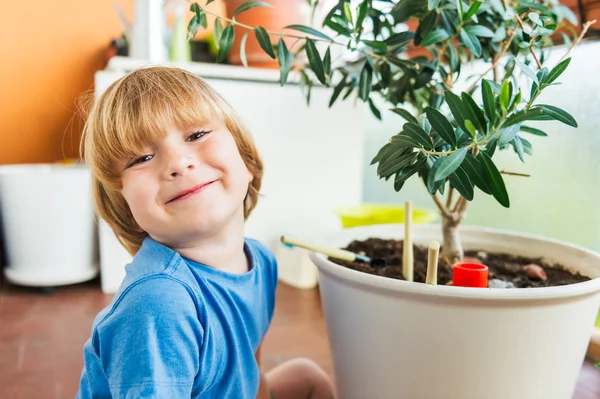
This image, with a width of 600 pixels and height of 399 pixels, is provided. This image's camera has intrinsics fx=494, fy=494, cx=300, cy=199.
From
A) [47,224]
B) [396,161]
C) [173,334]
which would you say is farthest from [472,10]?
[47,224]

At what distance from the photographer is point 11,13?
1.94 meters

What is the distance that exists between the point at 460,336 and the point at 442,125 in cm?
27

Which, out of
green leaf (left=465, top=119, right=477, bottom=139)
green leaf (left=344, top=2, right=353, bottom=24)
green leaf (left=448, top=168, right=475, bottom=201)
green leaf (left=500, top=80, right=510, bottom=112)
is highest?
green leaf (left=344, top=2, right=353, bottom=24)

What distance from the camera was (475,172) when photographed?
0.55m

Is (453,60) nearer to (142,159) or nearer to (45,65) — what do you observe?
(142,159)

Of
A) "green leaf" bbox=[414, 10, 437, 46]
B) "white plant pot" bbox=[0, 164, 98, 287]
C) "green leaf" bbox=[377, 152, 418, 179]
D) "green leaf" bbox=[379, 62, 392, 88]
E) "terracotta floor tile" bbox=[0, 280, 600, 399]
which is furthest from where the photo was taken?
"white plant pot" bbox=[0, 164, 98, 287]

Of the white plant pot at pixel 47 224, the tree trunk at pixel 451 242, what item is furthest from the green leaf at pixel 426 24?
the white plant pot at pixel 47 224

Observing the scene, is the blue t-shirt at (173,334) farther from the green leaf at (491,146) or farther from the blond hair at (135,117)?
the green leaf at (491,146)

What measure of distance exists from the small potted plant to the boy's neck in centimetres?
13

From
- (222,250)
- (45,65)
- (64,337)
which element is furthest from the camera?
(45,65)

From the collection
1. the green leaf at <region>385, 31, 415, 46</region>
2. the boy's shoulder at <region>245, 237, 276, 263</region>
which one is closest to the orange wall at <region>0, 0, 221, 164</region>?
the boy's shoulder at <region>245, 237, 276, 263</region>

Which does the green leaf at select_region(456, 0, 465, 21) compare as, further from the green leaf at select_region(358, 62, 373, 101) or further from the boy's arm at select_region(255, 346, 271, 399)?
the boy's arm at select_region(255, 346, 271, 399)

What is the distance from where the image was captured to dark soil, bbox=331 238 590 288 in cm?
77

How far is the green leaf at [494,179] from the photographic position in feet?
1.73
